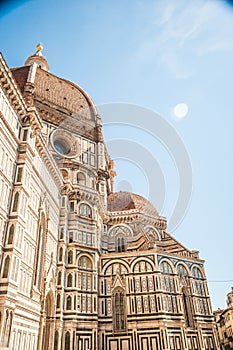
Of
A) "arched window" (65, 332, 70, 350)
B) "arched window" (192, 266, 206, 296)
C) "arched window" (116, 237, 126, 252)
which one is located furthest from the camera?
"arched window" (116, 237, 126, 252)

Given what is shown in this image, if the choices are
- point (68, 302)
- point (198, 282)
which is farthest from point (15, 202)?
point (198, 282)

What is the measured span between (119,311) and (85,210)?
1052 centimetres

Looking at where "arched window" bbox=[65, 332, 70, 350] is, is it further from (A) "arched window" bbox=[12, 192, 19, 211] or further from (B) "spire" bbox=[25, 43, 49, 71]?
(B) "spire" bbox=[25, 43, 49, 71]

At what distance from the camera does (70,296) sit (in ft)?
86.5

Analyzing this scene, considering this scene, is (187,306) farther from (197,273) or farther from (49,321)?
(49,321)

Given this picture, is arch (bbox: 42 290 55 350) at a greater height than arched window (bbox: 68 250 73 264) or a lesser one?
lesser

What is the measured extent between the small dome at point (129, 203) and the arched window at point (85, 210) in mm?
8064

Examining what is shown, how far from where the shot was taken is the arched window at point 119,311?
27.6m

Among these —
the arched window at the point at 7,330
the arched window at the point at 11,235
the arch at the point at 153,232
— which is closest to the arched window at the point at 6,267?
the arched window at the point at 11,235

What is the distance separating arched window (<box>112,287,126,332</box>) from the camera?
27.6 meters

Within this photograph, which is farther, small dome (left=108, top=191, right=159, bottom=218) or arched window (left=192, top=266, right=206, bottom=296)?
small dome (left=108, top=191, right=159, bottom=218)

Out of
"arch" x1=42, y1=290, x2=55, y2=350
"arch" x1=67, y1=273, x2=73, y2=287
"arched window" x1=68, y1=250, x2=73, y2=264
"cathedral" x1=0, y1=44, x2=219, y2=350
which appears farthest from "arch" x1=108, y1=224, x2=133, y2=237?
"arch" x1=42, y1=290, x2=55, y2=350

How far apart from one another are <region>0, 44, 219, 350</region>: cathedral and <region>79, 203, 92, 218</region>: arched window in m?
0.12

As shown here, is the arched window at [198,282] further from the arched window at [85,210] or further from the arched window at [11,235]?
the arched window at [11,235]
